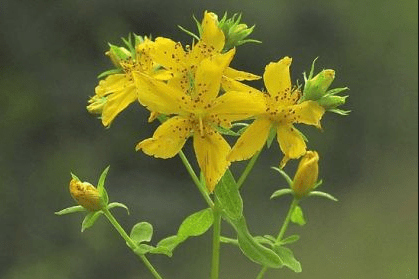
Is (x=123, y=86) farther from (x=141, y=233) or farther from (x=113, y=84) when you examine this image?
(x=141, y=233)

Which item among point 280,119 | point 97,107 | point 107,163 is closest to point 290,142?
point 280,119

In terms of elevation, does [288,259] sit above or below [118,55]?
below

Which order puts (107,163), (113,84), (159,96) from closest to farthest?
(159,96) → (113,84) → (107,163)

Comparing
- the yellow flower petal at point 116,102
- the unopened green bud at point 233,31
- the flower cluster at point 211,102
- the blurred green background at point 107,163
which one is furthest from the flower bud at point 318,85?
the blurred green background at point 107,163

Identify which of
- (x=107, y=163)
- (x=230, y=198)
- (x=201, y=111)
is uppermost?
(x=201, y=111)

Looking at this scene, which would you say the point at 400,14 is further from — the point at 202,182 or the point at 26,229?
the point at 202,182

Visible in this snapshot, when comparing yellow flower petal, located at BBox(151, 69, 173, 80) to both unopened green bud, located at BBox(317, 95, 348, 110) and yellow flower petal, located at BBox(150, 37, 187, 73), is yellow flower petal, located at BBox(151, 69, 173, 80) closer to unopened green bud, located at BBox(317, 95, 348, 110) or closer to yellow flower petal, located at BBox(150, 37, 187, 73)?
yellow flower petal, located at BBox(150, 37, 187, 73)

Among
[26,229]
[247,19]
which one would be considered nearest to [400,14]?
[247,19]
